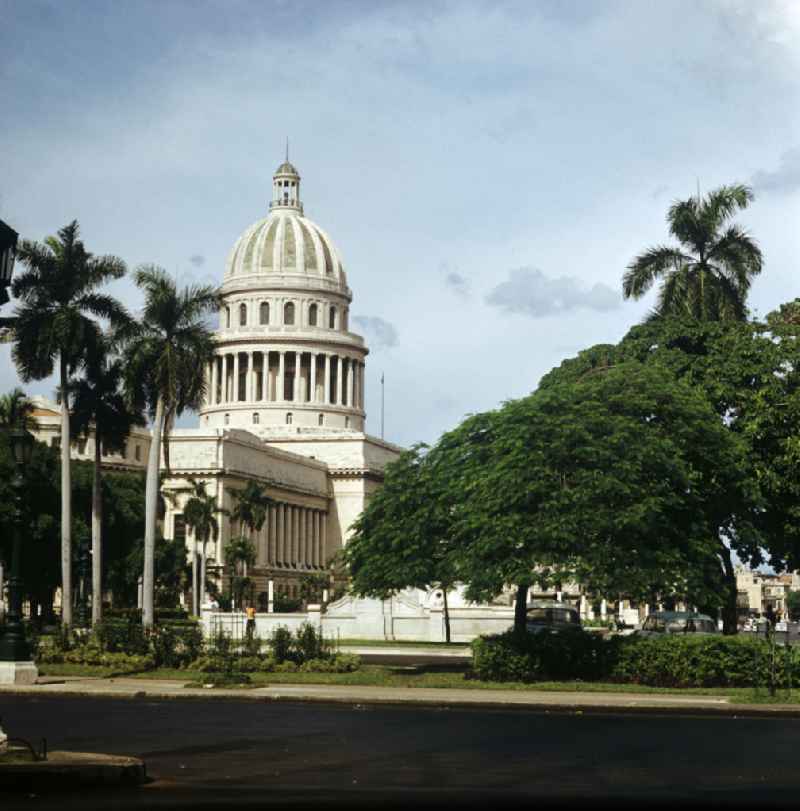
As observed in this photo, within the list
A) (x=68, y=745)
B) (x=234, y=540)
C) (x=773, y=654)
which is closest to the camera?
(x=68, y=745)

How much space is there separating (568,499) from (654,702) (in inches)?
315

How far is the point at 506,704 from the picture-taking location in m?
31.6

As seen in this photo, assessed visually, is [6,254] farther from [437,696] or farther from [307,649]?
[307,649]

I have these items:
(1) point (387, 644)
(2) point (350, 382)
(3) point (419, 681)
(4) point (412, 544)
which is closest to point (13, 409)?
(1) point (387, 644)

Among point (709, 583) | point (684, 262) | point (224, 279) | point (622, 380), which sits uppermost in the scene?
point (224, 279)

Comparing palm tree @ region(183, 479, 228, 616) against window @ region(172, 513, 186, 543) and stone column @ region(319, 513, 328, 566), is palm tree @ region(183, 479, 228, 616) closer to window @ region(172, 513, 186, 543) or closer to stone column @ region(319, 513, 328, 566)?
window @ region(172, 513, 186, 543)

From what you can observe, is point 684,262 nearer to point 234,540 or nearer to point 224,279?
point 234,540

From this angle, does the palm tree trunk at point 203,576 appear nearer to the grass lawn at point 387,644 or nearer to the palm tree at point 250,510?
the palm tree at point 250,510

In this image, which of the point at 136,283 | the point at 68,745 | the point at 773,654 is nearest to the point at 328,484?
the point at 136,283

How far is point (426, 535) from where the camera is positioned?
156 ft

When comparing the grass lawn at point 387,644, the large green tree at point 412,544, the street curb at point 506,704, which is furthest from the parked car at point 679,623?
the street curb at point 506,704

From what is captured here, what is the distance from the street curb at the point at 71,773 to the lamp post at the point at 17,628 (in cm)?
1946

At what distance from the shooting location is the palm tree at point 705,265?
61344 mm

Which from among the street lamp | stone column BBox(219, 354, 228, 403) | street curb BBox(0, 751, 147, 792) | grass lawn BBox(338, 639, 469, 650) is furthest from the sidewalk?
stone column BBox(219, 354, 228, 403)
